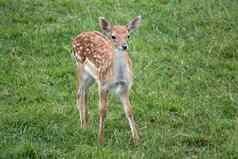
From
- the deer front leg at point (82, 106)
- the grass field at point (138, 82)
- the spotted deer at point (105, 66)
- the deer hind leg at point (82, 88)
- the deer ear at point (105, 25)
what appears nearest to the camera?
the grass field at point (138, 82)

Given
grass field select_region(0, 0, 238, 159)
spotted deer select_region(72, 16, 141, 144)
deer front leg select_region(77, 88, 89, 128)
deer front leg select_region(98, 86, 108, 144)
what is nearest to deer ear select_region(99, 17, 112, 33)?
spotted deer select_region(72, 16, 141, 144)

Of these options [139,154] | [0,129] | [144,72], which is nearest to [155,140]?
[139,154]

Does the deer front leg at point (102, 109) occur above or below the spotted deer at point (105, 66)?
below

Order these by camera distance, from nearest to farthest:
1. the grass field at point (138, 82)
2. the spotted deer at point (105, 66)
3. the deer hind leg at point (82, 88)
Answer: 1. the grass field at point (138, 82)
2. the spotted deer at point (105, 66)
3. the deer hind leg at point (82, 88)

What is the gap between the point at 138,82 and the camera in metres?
9.50

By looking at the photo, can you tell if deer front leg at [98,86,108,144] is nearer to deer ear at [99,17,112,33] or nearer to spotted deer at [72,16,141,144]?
spotted deer at [72,16,141,144]

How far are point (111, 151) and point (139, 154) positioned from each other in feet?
0.91

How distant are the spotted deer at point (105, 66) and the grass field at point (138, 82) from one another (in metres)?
0.24

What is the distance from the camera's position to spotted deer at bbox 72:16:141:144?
7.58m

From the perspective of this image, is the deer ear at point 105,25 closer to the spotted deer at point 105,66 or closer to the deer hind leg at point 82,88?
the spotted deer at point 105,66

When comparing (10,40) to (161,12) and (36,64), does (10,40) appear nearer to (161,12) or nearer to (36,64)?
(36,64)

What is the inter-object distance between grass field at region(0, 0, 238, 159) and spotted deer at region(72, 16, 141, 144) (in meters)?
0.24

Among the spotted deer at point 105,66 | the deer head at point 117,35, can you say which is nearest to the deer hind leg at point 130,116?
the spotted deer at point 105,66

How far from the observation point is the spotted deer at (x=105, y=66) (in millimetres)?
7578
